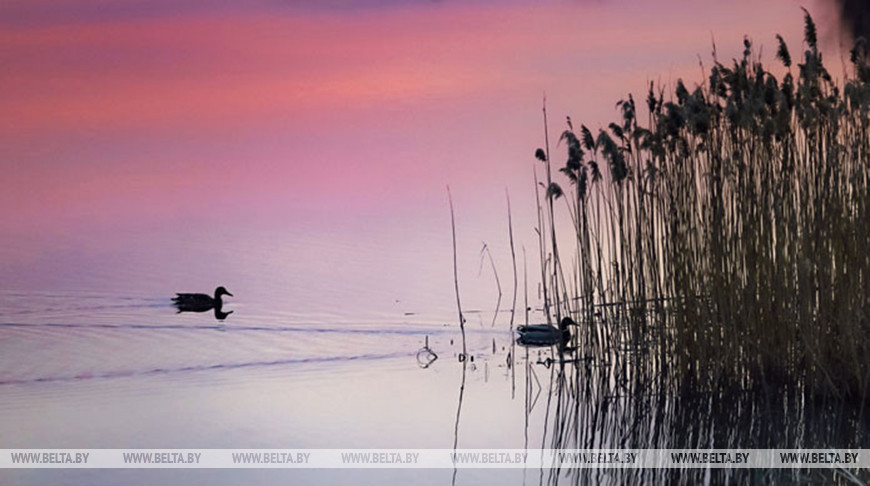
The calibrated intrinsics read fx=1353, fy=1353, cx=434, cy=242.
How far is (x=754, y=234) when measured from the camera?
5.27 metres

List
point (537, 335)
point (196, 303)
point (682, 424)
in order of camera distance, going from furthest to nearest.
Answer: point (196, 303), point (537, 335), point (682, 424)

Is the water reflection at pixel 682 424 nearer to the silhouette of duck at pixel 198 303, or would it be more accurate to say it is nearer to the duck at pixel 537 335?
the duck at pixel 537 335

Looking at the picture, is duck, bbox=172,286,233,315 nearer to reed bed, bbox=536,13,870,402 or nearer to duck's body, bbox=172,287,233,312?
duck's body, bbox=172,287,233,312

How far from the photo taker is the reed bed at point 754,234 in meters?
5.17

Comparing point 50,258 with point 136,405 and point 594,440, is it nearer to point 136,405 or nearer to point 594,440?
point 136,405

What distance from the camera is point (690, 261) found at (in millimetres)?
5355

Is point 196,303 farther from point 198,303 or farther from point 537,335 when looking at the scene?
point 537,335

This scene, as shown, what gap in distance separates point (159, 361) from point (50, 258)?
3.38 metres

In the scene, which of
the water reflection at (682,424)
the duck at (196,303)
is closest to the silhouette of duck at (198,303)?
the duck at (196,303)

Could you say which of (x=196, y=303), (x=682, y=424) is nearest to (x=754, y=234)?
(x=682, y=424)

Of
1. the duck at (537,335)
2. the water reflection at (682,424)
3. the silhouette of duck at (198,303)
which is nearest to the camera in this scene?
the water reflection at (682,424)

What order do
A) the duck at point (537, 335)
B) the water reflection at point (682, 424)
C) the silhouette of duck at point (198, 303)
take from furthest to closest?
the silhouette of duck at point (198, 303), the duck at point (537, 335), the water reflection at point (682, 424)

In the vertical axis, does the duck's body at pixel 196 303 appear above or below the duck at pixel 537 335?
above

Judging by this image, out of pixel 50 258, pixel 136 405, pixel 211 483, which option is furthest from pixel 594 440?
pixel 50 258
